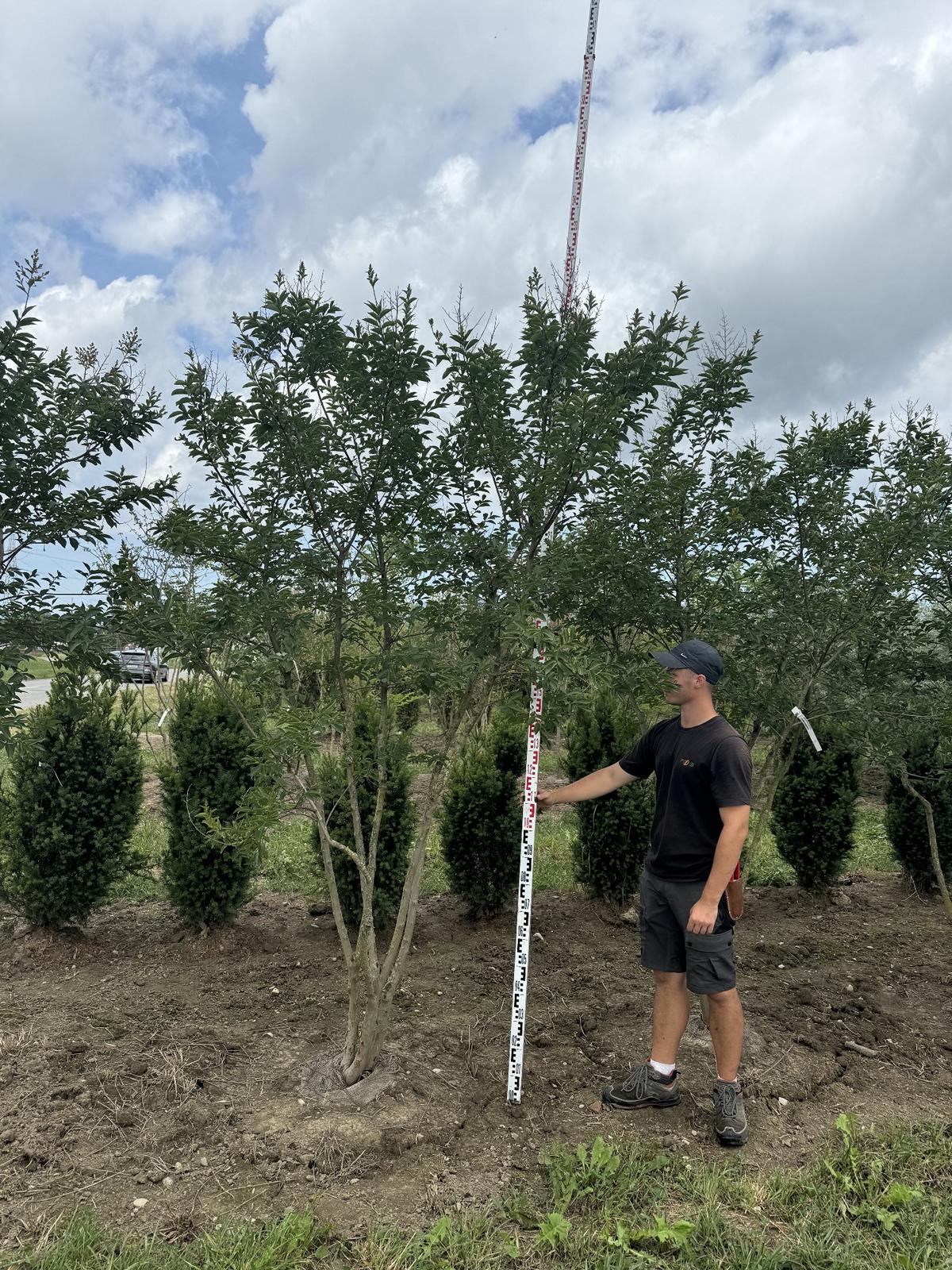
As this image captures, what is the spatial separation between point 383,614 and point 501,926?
10.9 ft

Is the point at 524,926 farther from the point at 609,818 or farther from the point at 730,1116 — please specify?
the point at 609,818

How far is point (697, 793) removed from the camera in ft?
11.0

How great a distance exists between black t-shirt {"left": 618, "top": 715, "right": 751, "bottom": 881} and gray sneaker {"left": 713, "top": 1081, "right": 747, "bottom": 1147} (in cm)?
85

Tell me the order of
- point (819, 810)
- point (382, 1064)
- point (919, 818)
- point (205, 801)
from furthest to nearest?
1. point (919, 818)
2. point (819, 810)
3. point (205, 801)
4. point (382, 1064)

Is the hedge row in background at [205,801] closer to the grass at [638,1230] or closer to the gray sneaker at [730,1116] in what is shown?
the grass at [638,1230]

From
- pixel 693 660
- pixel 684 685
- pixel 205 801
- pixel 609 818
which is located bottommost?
pixel 609 818

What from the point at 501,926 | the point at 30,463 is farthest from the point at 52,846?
the point at 501,926

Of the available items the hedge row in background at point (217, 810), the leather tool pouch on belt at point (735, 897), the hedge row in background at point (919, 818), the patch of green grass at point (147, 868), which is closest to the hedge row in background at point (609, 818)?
the hedge row in background at point (217, 810)

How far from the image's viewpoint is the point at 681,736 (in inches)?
136

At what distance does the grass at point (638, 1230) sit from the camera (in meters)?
2.53

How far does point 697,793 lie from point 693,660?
55cm

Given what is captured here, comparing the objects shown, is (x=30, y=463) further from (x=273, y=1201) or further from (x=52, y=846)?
(x=273, y=1201)

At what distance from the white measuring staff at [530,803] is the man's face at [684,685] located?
23.2 inches

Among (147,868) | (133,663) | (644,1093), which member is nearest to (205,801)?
(147,868)
